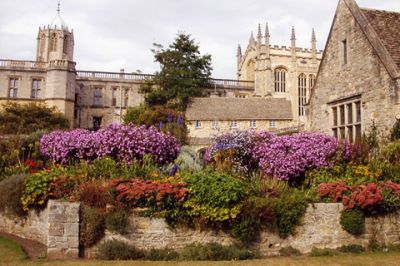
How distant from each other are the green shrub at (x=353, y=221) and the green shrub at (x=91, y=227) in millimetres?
5525

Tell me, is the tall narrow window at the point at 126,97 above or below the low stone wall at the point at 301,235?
above

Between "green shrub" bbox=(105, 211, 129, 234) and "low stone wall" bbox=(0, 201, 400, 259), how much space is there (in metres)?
0.12

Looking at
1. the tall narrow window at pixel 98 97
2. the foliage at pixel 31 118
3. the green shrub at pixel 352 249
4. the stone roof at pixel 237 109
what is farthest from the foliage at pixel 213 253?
the tall narrow window at pixel 98 97

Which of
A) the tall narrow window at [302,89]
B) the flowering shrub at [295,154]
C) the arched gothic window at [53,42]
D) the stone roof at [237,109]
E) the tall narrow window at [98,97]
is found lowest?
the flowering shrub at [295,154]

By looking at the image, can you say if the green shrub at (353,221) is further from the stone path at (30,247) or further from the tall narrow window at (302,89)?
the tall narrow window at (302,89)

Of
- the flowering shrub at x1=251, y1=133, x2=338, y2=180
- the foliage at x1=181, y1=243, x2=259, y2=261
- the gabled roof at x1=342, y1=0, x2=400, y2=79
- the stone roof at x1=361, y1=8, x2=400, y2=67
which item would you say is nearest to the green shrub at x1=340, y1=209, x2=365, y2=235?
the foliage at x1=181, y1=243, x2=259, y2=261

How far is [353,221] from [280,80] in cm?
5173

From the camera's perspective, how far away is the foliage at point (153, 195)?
8.44 m

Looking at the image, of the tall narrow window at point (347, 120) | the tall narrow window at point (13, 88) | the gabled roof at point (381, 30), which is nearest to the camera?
the gabled roof at point (381, 30)

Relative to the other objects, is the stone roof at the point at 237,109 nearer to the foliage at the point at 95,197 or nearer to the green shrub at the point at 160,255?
the foliage at the point at 95,197

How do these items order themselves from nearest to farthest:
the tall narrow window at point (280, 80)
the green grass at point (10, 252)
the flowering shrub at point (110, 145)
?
the green grass at point (10, 252)
the flowering shrub at point (110, 145)
the tall narrow window at point (280, 80)

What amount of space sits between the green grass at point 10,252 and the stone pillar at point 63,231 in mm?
614

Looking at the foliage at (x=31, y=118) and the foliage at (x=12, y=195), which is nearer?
the foliage at (x=12, y=195)

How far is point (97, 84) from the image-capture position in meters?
50.7
